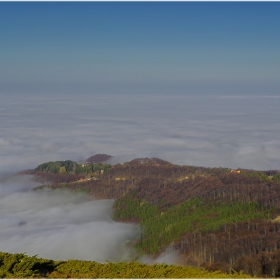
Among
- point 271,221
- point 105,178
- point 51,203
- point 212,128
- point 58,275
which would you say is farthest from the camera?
point 212,128

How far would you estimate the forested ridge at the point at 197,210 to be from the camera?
40.5 meters

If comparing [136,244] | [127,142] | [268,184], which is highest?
[127,142]

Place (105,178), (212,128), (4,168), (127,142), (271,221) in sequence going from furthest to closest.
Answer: (212,128) → (127,142) → (4,168) → (105,178) → (271,221)

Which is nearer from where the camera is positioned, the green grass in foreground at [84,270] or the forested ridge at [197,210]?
the green grass in foreground at [84,270]

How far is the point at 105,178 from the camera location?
82688mm

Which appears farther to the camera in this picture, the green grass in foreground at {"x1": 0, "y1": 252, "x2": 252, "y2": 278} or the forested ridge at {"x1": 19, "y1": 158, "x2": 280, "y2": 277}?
the forested ridge at {"x1": 19, "y1": 158, "x2": 280, "y2": 277}

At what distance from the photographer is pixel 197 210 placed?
5803cm

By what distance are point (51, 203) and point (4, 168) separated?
139ft

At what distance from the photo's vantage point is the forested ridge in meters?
40.5

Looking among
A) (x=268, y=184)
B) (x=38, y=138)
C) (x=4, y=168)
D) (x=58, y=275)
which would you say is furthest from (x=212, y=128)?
(x=58, y=275)

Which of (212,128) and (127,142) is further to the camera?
(212,128)

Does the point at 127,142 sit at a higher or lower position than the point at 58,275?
higher

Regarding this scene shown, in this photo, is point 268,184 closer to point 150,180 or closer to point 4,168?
point 150,180

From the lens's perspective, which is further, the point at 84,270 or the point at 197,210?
the point at 197,210
